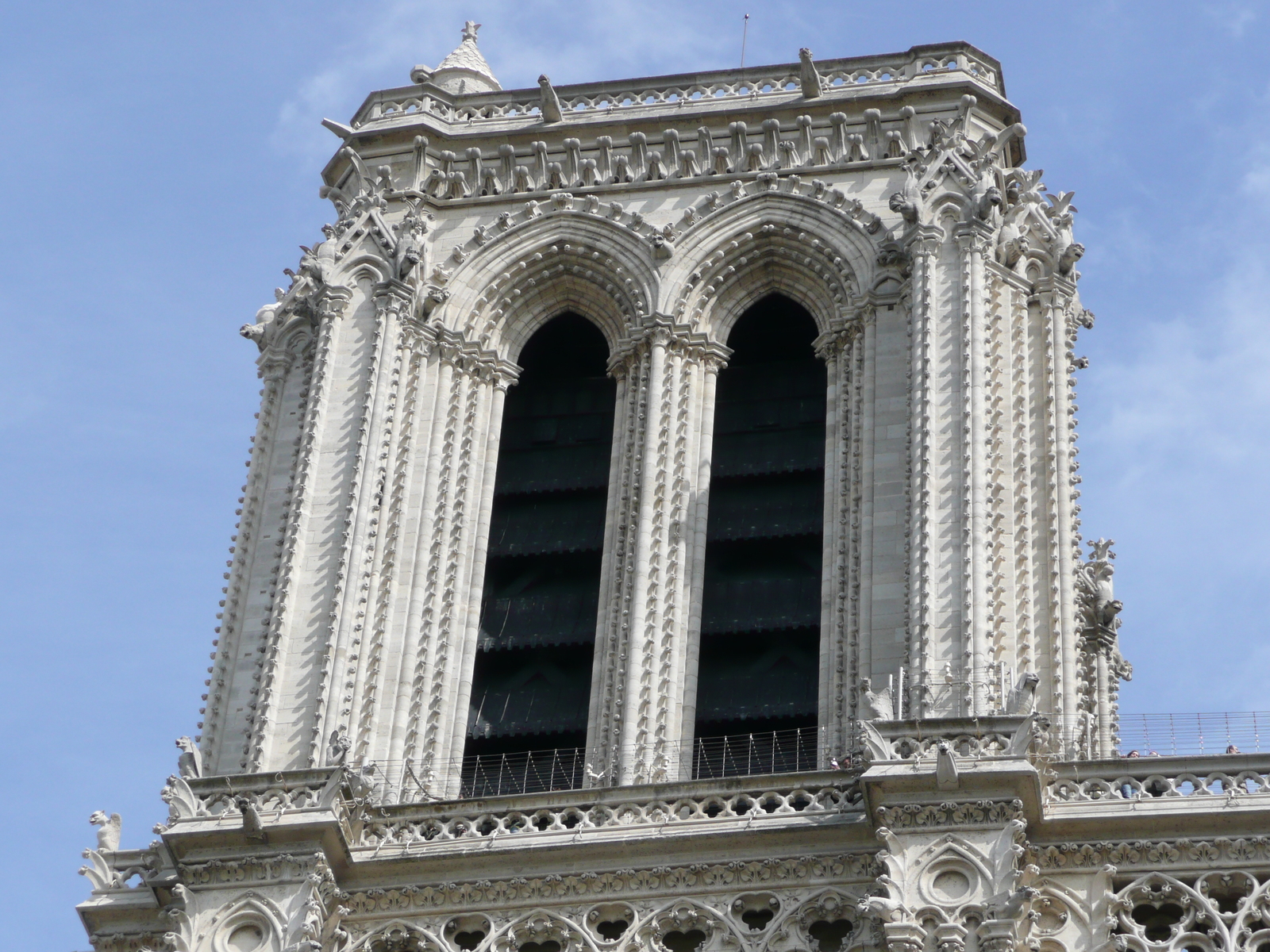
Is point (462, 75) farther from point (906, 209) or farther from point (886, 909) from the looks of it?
point (886, 909)

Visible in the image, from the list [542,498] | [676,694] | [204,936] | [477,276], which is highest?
[477,276]

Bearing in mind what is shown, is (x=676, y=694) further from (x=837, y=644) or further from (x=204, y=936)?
(x=204, y=936)

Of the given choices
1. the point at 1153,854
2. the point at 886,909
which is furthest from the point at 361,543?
the point at 1153,854

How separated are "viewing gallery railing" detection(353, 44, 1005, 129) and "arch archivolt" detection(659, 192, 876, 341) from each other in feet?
7.64

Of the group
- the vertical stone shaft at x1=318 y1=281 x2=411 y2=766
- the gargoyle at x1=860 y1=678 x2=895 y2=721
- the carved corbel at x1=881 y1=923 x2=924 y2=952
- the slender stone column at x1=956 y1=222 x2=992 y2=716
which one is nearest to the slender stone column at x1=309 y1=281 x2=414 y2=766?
the vertical stone shaft at x1=318 y1=281 x2=411 y2=766

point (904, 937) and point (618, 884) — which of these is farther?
Answer: point (618, 884)

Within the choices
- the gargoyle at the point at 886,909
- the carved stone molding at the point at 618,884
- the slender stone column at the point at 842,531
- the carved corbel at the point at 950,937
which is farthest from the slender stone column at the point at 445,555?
the carved corbel at the point at 950,937

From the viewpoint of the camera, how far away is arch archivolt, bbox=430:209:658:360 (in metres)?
45.0

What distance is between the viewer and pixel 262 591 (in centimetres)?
4194

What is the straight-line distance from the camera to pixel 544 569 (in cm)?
4325

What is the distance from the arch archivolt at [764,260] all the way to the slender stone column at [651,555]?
57 cm

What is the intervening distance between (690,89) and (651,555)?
7960 millimetres

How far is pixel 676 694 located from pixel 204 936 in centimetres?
612

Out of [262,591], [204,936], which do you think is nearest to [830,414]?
[262,591]
